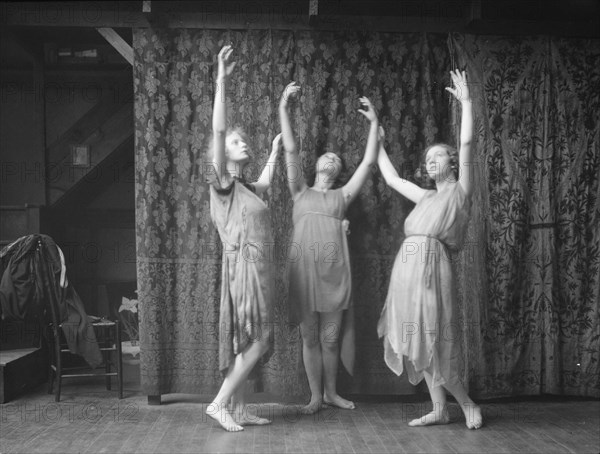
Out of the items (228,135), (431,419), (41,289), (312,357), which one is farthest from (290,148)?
(41,289)

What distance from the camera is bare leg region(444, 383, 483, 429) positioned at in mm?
4047

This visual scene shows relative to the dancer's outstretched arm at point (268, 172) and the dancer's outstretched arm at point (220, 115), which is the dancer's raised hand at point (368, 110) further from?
the dancer's outstretched arm at point (220, 115)

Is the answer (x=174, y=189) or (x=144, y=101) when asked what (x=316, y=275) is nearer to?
(x=174, y=189)

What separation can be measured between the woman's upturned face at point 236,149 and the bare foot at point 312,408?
1.64m

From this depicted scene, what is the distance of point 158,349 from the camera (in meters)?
4.52

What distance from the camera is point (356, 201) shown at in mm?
4645

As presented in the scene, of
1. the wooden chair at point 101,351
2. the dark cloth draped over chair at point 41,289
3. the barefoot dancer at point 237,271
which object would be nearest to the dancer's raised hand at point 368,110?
the barefoot dancer at point 237,271

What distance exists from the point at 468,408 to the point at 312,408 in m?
0.99

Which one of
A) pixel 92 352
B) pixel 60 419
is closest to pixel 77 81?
pixel 92 352

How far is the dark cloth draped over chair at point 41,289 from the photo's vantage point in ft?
15.7

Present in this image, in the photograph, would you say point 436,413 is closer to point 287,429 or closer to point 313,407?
point 313,407

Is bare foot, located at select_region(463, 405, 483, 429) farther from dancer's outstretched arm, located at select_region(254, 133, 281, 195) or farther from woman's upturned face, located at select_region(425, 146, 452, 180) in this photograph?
dancer's outstretched arm, located at select_region(254, 133, 281, 195)

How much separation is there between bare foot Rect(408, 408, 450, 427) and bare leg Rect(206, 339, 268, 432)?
41.4 inches

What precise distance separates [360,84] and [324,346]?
181 centimetres
